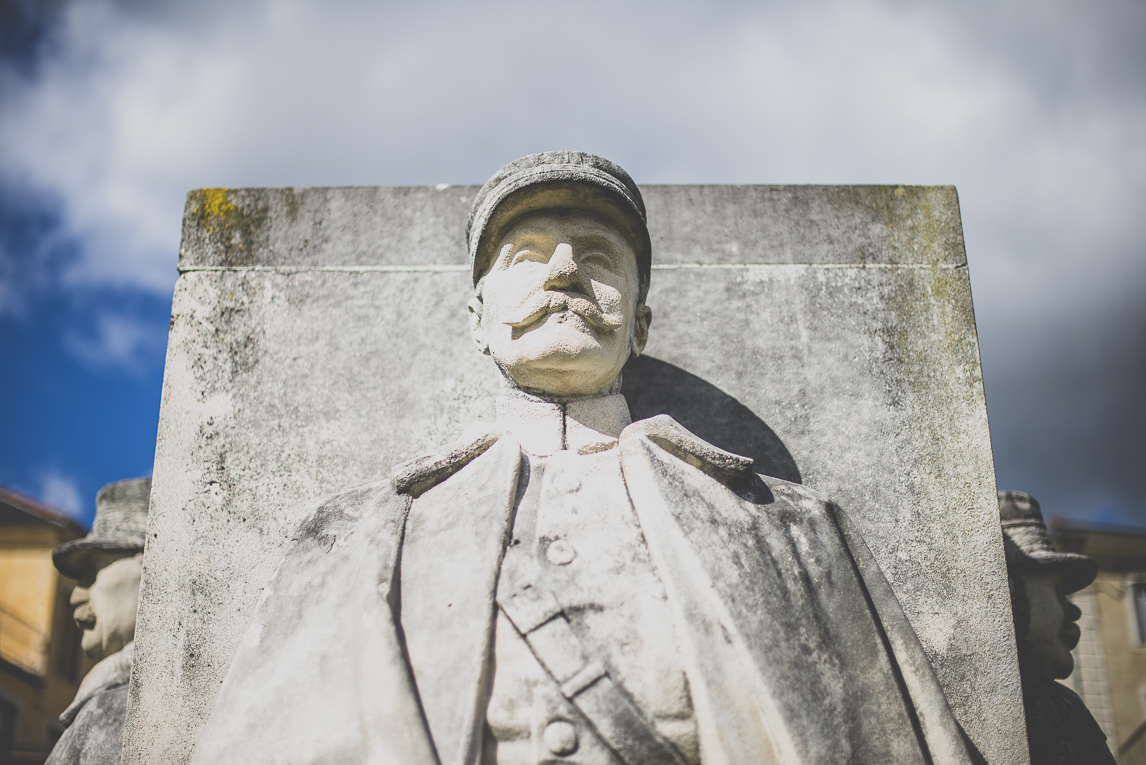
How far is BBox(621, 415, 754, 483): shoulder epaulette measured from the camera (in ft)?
10.4

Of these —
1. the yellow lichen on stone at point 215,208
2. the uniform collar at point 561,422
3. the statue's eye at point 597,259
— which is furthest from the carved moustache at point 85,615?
the statue's eye at point 597,259

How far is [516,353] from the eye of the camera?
3326 mm

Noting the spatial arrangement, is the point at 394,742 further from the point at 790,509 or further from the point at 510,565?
the point at 790,509

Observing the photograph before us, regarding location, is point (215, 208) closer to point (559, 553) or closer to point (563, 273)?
point (563, 273)

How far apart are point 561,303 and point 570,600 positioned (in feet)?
3.28

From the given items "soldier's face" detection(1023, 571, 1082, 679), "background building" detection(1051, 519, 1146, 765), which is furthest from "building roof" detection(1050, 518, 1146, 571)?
"soldier's face" detection(1023, 571, 1082, 679)

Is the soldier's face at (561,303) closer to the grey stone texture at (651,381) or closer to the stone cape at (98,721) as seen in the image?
the grey stone texture at (651,381)

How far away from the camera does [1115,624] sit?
22.1m

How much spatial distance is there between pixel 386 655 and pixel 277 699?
1.15 feet

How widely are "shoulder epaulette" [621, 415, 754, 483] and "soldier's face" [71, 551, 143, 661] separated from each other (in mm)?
2671

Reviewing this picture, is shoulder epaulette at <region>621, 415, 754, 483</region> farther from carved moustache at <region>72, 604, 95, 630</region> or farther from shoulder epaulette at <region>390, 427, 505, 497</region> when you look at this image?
carved moustache at <region>72, 604, 95, 630</region>

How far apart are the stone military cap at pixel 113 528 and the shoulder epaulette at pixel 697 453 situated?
8.55ft

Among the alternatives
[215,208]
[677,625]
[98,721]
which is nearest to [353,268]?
[215,208]

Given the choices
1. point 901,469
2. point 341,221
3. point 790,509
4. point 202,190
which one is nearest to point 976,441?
point 901,469
